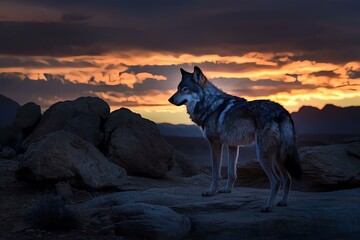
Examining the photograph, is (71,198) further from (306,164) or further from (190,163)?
(190,163)

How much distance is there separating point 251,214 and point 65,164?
7.54 meters

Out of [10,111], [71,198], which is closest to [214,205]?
[71,198]

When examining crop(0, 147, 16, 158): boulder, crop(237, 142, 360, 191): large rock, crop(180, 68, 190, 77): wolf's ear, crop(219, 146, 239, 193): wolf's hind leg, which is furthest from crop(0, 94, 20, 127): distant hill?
crop(219, 146, 239, 193): wolf's hind leg

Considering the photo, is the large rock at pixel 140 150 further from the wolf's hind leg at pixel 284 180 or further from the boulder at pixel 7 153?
the wolf's hind leg at pixel 284 180

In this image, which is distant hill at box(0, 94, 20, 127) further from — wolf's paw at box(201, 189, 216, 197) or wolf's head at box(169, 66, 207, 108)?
wolf's paw at box(201, 189, 216, 197)

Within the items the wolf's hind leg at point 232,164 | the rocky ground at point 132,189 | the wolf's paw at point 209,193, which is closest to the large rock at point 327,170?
the rocky ground at point 132,189

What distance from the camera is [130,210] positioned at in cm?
1205

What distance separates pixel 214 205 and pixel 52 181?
6922mm

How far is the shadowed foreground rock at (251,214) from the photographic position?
11.3 metres

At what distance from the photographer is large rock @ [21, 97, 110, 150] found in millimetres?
24688

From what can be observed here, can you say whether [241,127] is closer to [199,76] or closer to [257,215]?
[199,76]

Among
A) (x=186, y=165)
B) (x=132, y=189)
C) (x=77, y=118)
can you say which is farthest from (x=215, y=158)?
(x=186, y=165)

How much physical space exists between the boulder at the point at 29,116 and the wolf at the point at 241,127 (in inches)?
643

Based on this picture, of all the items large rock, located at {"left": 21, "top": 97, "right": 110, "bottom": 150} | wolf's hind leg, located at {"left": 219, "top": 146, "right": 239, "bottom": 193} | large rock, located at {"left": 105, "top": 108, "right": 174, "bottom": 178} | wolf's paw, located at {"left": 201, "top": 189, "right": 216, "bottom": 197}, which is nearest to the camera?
wolf's paw, located at {"left": 201, "top": 189, "right": 216, "bottom": 197}
